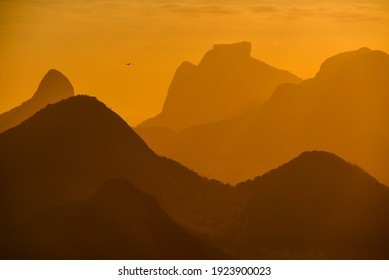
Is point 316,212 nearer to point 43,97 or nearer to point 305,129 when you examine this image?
point 305,129

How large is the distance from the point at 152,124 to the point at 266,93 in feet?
20.9

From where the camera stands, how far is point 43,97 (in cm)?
4131

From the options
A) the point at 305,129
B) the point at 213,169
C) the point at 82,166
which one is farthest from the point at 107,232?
the point at 305,129

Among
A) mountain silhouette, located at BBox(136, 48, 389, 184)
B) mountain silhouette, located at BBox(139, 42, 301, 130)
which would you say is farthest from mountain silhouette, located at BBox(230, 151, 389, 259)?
mountain silhouette, located at BBox(139, 42, 301, 130)

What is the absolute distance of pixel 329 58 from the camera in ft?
129

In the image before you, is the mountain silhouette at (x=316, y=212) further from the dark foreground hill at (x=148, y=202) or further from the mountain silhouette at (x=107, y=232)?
the mountain silhouette at (x=107, y=232)

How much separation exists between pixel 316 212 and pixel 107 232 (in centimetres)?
946

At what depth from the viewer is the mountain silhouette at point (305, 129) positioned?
1526 inches

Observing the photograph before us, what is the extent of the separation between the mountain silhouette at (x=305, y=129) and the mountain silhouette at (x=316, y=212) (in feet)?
2.12

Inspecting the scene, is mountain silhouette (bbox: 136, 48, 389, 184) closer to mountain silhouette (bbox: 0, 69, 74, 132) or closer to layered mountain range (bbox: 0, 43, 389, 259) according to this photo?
layered mountain range (bbox: 0, 43, 389, 259)

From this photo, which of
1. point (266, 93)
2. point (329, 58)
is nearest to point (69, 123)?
point (266, 93)

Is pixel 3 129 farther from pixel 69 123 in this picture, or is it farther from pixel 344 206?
pixel 344 206

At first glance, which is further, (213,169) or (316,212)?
(213,169)

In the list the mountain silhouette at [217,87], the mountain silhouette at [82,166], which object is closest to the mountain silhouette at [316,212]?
the mountain silhouette at [82,166]
